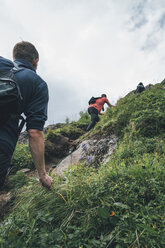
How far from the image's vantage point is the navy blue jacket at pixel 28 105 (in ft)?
6.28

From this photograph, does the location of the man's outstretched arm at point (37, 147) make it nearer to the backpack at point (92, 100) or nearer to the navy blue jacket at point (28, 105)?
the navy blue jacket at point (28, 105)

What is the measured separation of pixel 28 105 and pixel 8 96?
1.40 feet

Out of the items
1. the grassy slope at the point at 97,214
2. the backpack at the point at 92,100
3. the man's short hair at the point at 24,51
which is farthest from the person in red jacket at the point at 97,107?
the man's short hair at the point at 24,51

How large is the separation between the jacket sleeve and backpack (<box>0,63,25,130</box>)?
0.21 metres

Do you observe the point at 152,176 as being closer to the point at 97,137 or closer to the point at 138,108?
the point at 138,108

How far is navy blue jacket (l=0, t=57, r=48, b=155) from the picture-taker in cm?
191

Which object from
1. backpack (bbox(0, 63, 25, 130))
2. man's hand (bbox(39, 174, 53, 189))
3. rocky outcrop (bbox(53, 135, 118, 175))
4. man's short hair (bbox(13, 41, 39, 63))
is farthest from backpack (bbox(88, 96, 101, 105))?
backpack (bbox(0, 63, 25, 130))

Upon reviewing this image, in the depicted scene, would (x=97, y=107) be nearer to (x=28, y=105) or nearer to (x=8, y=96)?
(x=28, y=105)

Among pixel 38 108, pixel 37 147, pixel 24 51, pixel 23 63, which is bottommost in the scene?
pixel 37 147

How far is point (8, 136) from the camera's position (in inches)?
75.6

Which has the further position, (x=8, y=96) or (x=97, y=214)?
(x=97, y=214)

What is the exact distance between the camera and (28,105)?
2.13 m

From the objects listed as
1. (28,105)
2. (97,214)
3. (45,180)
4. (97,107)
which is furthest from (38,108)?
(97,107)

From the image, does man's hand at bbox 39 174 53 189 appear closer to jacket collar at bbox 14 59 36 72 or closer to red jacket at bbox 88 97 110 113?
jacket collar at bbox 14 59 36 72
